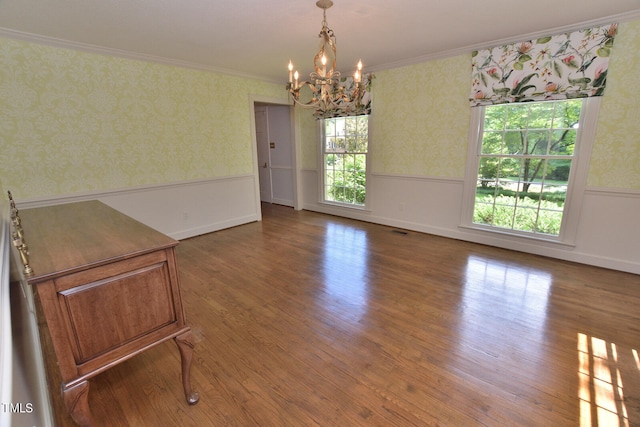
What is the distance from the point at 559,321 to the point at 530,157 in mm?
1954

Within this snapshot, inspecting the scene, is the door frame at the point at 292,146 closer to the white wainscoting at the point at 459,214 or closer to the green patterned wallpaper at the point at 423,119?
the white wainscoting at the point at 459,214

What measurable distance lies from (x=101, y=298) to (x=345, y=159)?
14.3ft

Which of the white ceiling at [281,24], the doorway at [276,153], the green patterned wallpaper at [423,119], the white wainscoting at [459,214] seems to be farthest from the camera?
the doorway at [276,153]

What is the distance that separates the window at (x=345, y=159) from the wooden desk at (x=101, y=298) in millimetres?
3873

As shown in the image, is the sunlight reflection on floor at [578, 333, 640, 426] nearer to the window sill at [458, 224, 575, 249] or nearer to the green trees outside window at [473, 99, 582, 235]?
the window sill at [458, 224, 575, 249]

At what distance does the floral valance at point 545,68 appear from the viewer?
281cm

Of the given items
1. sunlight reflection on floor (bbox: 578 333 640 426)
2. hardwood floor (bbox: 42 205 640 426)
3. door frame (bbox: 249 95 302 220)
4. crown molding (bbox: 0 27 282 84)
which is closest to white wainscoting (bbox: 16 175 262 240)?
door frame (bbox: 249 95 302 220)

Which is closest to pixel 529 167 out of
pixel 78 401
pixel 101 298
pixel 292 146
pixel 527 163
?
pixel 527 163

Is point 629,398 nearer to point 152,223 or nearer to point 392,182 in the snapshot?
point 392,182

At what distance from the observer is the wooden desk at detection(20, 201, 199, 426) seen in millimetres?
1109

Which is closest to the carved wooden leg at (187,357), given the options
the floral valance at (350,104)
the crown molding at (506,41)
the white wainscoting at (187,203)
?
the white wainscoting at (187,203)

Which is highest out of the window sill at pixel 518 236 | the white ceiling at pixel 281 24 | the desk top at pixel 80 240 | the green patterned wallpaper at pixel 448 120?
the white ceiling at pixel 281 24

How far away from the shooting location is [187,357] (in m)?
1.50

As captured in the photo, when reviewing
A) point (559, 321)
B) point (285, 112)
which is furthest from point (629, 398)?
point (285, 112)
